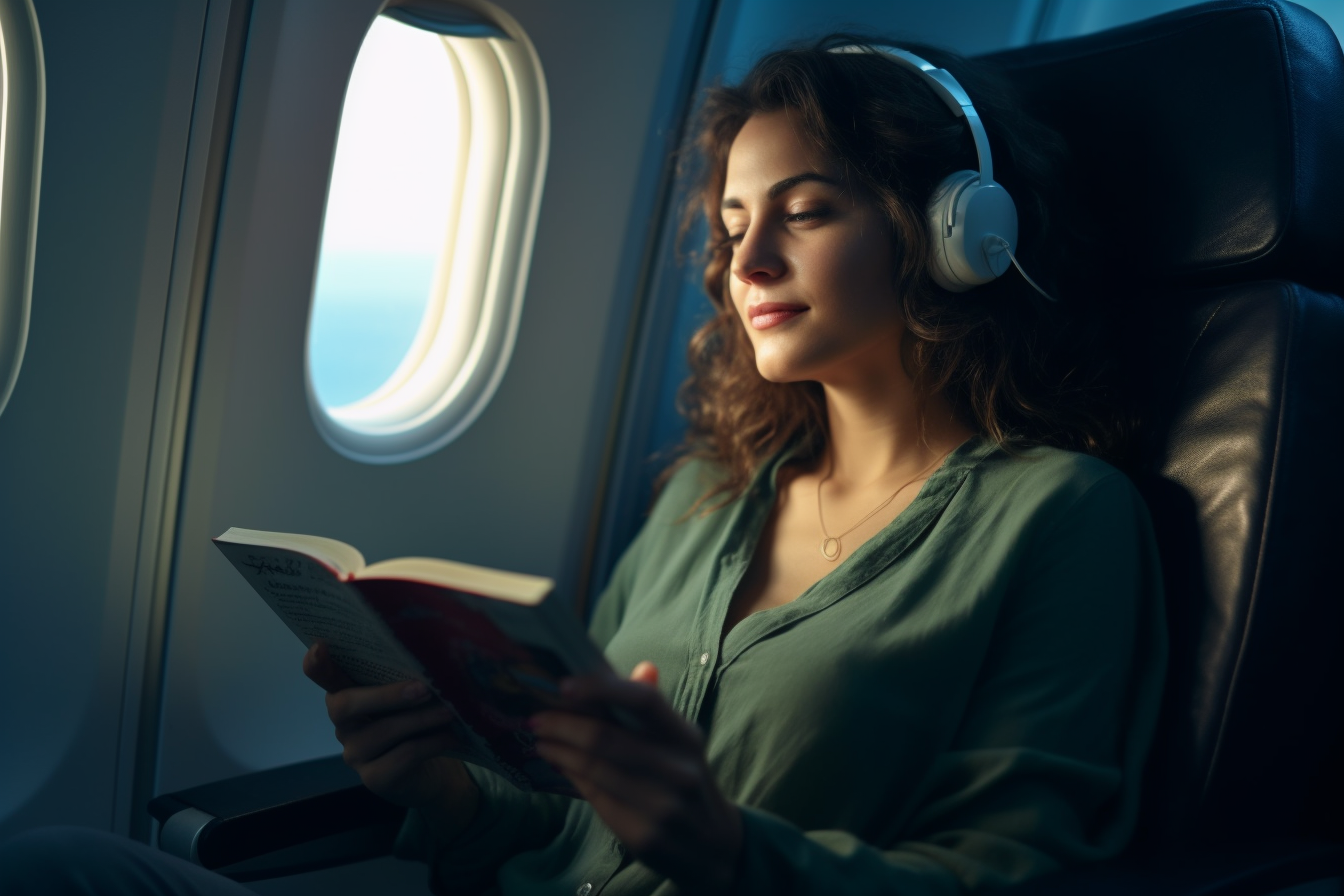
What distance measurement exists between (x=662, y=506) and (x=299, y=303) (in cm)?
63

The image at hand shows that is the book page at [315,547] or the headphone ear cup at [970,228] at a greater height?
the headphone ear cup at [970,228]

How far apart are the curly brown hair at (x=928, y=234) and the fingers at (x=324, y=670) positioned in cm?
81

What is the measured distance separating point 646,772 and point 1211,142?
104cm

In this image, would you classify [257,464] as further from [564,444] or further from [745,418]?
[745,418]

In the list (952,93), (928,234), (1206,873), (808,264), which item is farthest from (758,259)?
(1206,873)

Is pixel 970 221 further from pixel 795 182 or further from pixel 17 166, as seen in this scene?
pixel 17 166

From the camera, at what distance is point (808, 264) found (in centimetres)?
130

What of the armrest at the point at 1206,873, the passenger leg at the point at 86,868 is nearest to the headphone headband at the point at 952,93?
the armrest at the point at 1206,873

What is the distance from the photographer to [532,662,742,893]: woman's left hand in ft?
2.55

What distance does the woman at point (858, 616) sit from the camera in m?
0.96

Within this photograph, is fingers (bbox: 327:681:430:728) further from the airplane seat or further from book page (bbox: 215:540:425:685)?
the airplane seat

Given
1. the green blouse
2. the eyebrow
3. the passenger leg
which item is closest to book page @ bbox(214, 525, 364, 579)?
the passenger leg

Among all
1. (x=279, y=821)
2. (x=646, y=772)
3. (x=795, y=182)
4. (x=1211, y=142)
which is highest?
(x=1211, y=142)

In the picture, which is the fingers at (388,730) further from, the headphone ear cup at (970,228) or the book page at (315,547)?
the headphone ear cup at (970,228)
